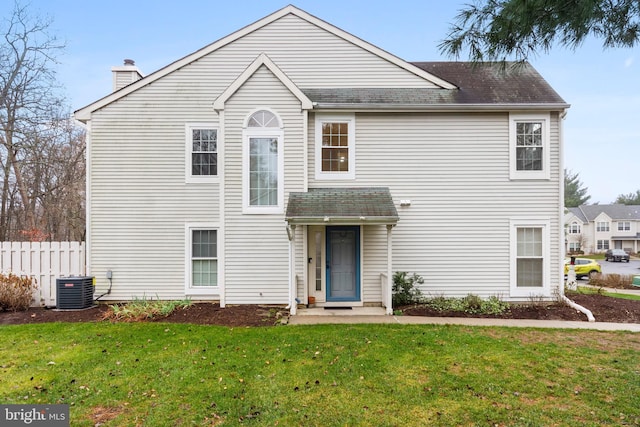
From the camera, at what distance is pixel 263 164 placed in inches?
345

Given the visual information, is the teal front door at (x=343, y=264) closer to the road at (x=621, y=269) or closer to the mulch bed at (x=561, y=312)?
the mulch bed at (x=561, y=312)

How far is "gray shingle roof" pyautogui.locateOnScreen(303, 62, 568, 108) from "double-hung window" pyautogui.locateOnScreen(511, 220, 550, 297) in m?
3.36

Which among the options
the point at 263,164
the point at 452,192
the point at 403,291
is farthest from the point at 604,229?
the point at 263,164

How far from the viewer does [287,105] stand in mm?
8664

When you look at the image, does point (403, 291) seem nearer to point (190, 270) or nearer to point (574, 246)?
point (190, 270)

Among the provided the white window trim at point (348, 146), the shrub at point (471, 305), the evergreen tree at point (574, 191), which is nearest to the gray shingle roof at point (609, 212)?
the evergreen tree at point (574, 191)

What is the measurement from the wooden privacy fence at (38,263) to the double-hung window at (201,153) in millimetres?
3785

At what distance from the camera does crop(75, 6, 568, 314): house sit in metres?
8.66

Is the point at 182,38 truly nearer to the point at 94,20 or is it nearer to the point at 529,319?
the point at 94,20

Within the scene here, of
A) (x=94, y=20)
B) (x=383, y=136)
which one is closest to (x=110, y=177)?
(x=383, y=136)

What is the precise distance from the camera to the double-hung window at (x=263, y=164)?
8.67m

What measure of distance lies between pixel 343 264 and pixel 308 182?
8.11 ft

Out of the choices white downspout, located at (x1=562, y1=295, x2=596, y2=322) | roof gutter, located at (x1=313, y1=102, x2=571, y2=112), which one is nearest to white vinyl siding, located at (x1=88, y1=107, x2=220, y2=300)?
roof gutter, located at (x1=313, y1=102, x2=571, y2=112)

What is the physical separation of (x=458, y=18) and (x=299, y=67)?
6.49 metres
